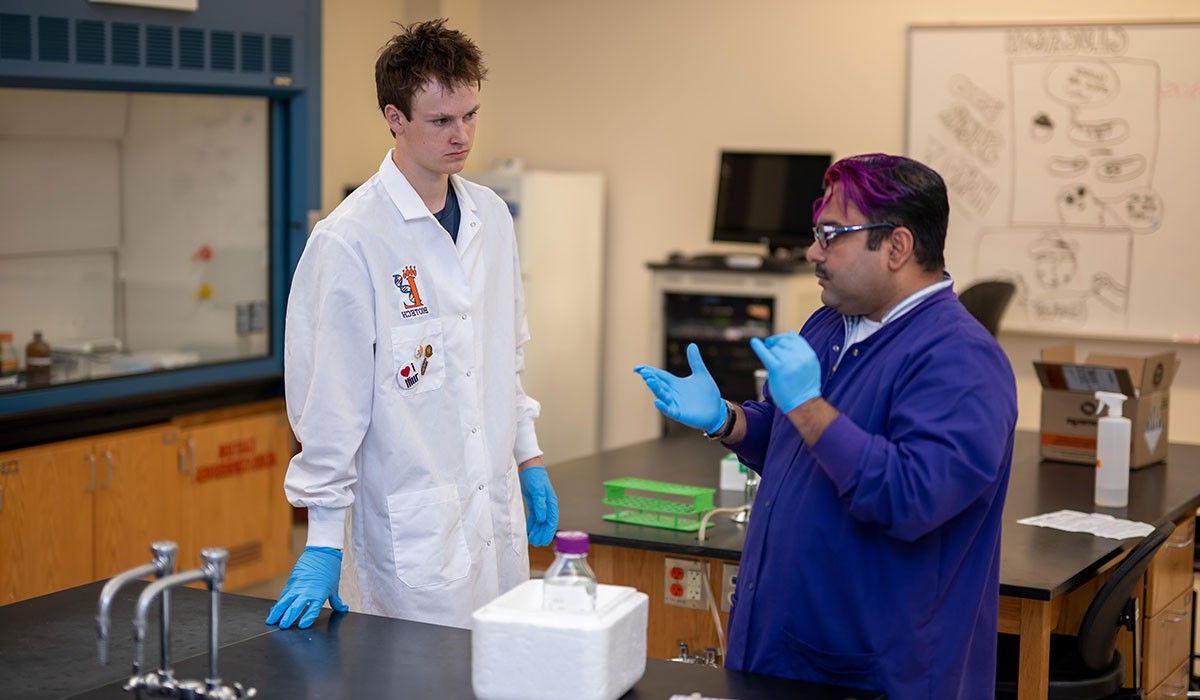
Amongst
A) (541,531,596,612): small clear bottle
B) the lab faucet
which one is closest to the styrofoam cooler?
(541,531,596,612): small clear bottle

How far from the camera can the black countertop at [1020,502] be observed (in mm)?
2770

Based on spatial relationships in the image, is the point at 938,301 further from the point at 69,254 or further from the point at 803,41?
the point at 803,41

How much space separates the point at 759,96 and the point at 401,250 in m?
4.35

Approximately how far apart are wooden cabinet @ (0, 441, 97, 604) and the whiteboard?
3.71 metres

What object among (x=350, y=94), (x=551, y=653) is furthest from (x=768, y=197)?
(x=551, y=653)

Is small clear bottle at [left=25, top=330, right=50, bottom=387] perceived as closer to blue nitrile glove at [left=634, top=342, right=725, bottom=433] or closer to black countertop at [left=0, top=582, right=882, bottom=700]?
black countertop at [left=0, top=582, right=882, bottom=700]

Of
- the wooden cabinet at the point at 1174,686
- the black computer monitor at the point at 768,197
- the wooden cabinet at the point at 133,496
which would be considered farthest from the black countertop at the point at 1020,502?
the black computer monitor at the point at 768,197

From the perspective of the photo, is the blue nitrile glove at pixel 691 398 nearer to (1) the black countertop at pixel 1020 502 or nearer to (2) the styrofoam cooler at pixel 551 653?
(2) the styrofoam cooler at pixel 551 653

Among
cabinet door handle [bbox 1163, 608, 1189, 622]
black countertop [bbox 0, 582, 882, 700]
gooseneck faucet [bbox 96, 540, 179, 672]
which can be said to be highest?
gooseneck faucet [bbox 96, 540, 179, 672]

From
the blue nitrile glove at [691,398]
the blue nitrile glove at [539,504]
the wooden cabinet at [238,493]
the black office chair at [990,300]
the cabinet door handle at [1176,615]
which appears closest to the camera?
the blue nitrile glove at [691,398]

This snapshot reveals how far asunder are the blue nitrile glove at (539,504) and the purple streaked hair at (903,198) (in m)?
0.96

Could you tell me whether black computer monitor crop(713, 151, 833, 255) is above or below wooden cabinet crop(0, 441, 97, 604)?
above

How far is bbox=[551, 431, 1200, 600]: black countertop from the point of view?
109 inches

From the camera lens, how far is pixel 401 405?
7.58 ft
